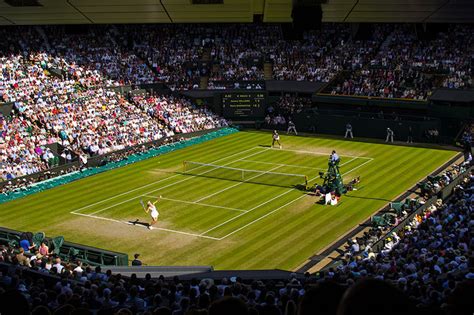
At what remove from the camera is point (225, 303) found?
3.41 metres

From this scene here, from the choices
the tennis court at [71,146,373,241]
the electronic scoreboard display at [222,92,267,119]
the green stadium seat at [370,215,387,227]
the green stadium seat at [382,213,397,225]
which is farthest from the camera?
the electronic scoreboard display at [222,92,267,119]

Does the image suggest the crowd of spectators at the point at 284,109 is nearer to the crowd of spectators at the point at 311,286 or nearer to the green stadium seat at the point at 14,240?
the crowd of spectators at the point at 311,286

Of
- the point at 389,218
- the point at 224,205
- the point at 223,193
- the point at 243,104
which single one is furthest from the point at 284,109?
the point at 389,218

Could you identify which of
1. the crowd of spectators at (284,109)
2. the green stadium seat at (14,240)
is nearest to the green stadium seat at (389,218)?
the green stadium seat at (14,240)

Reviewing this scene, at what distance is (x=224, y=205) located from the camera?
105 ft

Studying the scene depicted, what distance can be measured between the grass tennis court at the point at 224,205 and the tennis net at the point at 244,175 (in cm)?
7

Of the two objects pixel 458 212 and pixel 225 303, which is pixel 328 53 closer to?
pixel 458 212

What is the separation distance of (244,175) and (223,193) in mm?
4533

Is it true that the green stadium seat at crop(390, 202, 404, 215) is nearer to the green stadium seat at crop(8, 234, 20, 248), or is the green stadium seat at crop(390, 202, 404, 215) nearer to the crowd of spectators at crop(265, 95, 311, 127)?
the green stadium seat at crop(8, 234, 20, 248)

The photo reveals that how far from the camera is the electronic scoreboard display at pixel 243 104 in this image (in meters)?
58.3

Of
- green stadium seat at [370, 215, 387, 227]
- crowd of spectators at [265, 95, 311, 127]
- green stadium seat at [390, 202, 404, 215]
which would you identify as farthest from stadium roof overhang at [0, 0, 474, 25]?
green stadium seat at [370, 215, 387, 227]

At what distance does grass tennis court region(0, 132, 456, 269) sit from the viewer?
25.8 meters

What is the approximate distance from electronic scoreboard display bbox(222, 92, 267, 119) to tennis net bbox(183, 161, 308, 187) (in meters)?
17.5

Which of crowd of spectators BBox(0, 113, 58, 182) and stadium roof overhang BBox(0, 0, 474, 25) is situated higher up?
stadium roof overhang BBox(0, 0, 474, 25)
